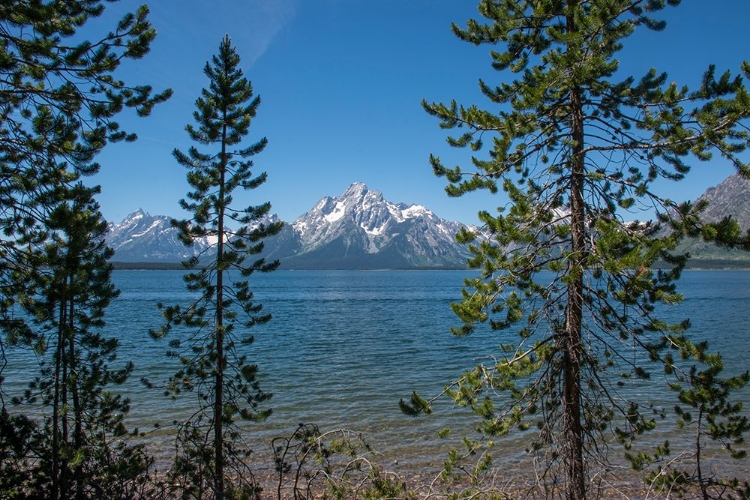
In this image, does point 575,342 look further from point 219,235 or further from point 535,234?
point 219,235

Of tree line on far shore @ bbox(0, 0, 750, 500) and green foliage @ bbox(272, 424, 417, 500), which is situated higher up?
tree line on far shore @ bbox(0, 0, 750, 500)

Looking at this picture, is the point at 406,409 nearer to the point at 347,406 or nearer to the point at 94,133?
the point at 94,133

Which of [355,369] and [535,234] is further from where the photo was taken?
[355,369]

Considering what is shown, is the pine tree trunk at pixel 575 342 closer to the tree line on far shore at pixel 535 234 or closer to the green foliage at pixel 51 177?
the tree line on far shore at pixel 535 234

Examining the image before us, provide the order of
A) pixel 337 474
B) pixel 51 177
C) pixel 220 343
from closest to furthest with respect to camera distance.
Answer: pixel 51 177 < pixel 220 343 < pixel 337 474

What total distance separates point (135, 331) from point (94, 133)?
40484 mm

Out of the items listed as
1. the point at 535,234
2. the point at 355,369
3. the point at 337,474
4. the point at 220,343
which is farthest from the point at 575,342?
the point at 355,369

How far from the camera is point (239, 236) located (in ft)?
40.2

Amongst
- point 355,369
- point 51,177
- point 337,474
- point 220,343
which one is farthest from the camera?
point 355,369


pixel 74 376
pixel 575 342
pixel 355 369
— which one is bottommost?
pixel 355 369

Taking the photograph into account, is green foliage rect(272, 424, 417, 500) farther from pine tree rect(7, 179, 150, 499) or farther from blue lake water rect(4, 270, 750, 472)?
pine tree rect(7, 179, 150, 499)

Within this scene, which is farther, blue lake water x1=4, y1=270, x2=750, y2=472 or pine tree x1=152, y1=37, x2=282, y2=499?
blue lake water x1=4, y1=270, x2=750, y2=472

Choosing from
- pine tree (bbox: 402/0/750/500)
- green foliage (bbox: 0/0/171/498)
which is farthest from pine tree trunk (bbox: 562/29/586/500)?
green foliage (bbox: 0/0/171/498)

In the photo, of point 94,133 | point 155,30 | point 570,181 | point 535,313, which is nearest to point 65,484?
point 94,133
